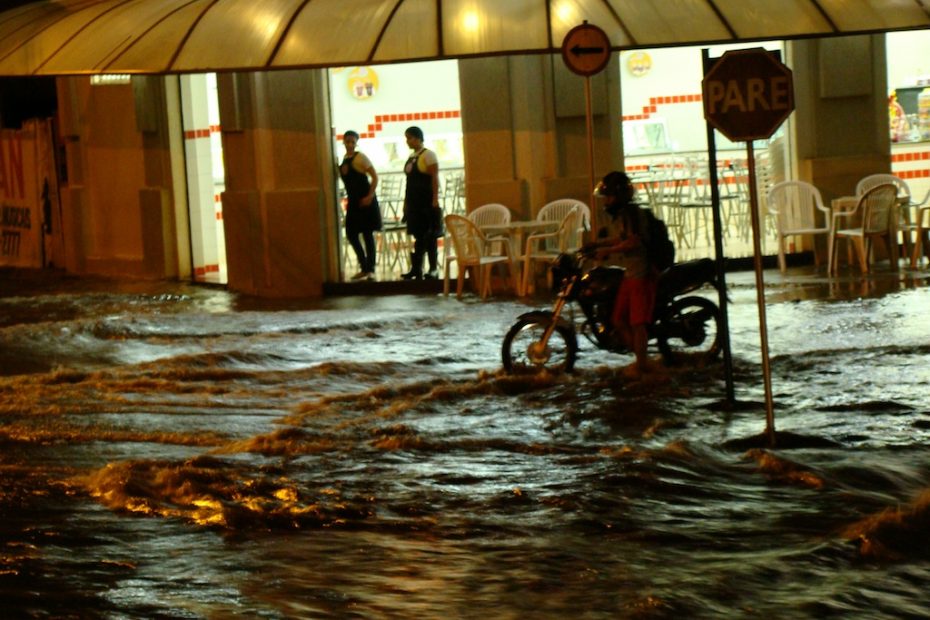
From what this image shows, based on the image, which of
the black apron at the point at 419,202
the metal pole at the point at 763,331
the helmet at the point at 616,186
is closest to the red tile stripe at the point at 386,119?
the black apron at the point at 419,202

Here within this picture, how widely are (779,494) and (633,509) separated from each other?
831 millimetres

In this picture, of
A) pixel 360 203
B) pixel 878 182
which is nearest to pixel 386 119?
pixel 360 203

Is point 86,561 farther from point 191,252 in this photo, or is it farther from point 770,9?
point 191,252

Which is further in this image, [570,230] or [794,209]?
[794,209]

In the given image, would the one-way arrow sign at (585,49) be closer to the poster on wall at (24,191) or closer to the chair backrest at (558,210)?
the chair backrest at (558,210)

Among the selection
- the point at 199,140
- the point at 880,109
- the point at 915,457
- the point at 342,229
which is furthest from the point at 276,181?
the point at 915,457

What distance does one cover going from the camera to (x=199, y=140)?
66.4 ft

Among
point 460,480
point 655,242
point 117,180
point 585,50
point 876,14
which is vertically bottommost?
point 460,480

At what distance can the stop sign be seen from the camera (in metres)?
9.59

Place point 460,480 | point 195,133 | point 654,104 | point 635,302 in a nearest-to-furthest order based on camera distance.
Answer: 1. point 460,480
2. point 635,302
3. point 654,104
4. point 195,133

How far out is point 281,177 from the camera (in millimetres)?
18062

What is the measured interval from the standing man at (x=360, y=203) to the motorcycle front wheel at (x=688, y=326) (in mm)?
6851

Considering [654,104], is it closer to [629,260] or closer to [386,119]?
[386,119]

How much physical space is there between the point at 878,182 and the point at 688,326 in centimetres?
669
